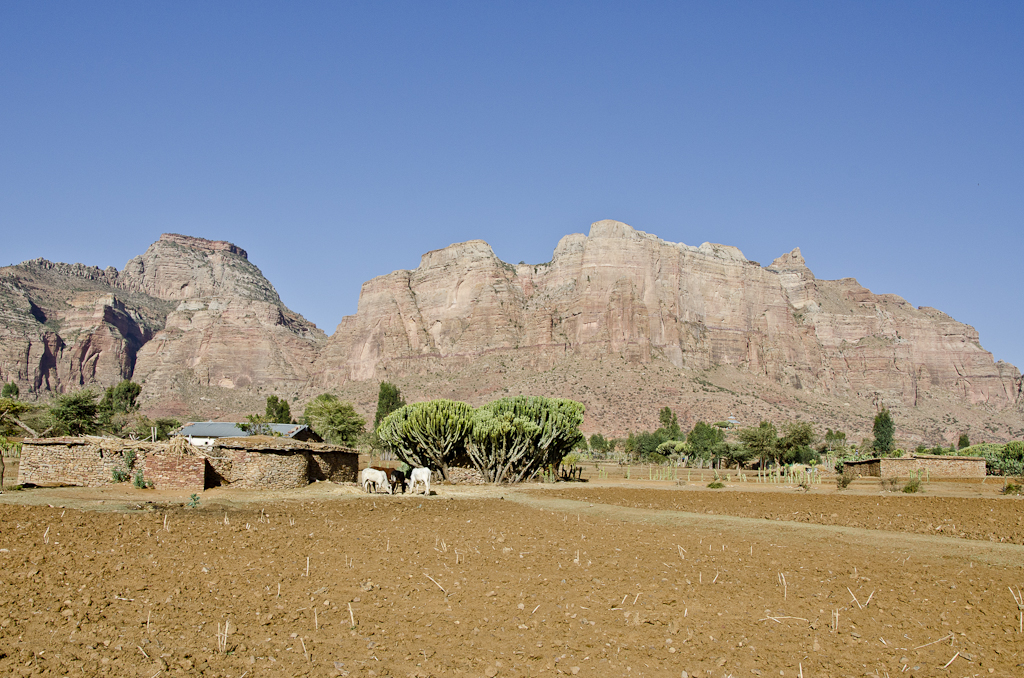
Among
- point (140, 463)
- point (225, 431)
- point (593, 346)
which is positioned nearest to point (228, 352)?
point (593, 346)

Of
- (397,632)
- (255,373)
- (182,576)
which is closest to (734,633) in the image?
(397,632)

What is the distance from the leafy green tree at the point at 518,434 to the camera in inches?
1593

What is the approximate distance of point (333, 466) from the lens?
32844 mm

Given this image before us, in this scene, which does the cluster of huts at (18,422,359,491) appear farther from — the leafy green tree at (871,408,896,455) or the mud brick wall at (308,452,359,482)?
the leafy green tree at (871,408,896,455)

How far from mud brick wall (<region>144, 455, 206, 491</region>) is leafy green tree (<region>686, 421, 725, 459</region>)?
6340 centimetres

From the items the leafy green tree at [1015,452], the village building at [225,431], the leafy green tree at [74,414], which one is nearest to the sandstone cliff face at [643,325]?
the leafy green tree at [1015,452]

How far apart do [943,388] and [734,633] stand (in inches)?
7744

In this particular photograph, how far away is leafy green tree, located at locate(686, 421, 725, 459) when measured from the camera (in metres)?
81.6

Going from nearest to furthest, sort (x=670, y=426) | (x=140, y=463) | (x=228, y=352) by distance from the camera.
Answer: (x=140, y=463)
(x=670, y=426)
(x=228, y=352)

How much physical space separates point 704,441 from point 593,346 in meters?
54.5

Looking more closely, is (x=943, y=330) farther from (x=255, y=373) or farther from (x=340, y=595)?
(x=340, y=595)

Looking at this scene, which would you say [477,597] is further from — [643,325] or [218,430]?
[643,325]

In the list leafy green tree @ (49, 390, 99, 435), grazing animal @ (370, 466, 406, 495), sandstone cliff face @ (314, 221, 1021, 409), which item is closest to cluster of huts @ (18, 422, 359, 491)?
grazing animal @ (370, 466, 406, 495)

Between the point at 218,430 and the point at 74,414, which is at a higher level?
the point at 74,414
